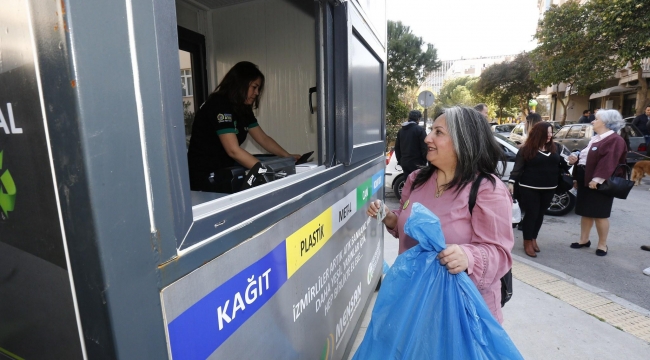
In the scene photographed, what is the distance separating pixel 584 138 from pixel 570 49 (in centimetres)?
869

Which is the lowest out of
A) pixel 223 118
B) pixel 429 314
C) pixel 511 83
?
pixel 429 314

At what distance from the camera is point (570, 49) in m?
17.6

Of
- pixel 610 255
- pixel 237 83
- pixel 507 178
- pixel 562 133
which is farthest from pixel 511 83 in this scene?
pixel 237 83

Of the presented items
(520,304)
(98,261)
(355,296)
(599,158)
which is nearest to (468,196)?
(355,296)

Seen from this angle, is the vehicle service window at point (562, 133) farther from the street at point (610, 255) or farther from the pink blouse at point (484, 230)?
the pink blouse at point (484, 230)

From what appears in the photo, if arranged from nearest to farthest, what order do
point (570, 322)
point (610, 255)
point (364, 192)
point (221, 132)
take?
1. point (221, 132)
2. point (364, 192)
3. point (570, 322)
4. point (610, 255)

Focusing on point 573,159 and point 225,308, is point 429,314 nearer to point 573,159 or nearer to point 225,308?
point 225,308

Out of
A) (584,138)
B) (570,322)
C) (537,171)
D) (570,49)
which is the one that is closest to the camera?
→ (570,322)

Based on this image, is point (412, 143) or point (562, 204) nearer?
point (412, 143)

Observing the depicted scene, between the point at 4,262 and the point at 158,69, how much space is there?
52cm

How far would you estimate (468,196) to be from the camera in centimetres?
162

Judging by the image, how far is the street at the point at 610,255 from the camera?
12.5ft

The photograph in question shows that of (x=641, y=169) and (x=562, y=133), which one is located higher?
(x=562, y=133)

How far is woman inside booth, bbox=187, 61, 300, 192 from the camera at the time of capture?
2049mm
